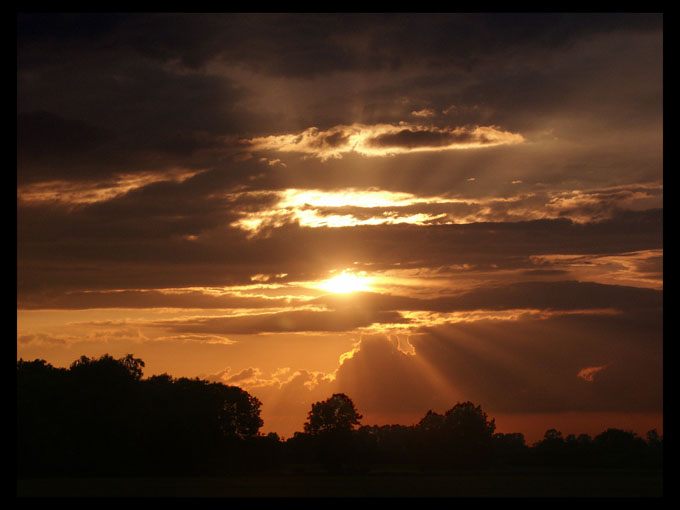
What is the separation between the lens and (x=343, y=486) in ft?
244

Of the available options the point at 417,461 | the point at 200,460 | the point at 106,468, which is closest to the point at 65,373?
the point at 106,468

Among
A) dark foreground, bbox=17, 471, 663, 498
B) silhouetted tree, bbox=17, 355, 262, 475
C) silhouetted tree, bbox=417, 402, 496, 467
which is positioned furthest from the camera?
silhouetted tree, bbox=417, 402, 496, 467

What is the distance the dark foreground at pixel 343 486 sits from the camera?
66750 mm

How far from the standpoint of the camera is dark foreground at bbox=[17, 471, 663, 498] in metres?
66.8

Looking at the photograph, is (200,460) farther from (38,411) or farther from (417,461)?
(417,461)

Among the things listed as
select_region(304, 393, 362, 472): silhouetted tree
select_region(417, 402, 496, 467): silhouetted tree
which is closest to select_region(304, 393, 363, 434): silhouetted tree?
select_region(304, 393, 362, 472): silhouetted tree

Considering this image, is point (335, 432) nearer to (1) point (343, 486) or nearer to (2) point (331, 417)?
(2) point (331, 417)

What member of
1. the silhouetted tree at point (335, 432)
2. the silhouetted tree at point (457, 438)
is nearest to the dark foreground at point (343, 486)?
the silhouetted tree at point (335, 432)

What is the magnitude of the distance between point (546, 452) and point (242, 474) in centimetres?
4259

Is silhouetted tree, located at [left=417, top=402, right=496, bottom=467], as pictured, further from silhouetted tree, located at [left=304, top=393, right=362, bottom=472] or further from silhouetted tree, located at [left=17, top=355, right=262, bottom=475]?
silhouetted tree, located at [left=17, top=355, right=262, bottom=475]

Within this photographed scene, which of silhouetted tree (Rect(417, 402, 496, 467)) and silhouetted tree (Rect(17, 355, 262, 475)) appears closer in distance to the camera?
silhouetted tree (Rect(17, 355, 262, 475))

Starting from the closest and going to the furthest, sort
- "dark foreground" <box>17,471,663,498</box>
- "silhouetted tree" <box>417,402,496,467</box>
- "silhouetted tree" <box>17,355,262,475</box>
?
"dark foreground" <box>17,471,663,498</box> < "silhouetted tree" <box>17,355,262,475</box> < "silhouetted tree" <box>417,402,496,467</box>

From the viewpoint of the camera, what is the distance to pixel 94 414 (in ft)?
322
